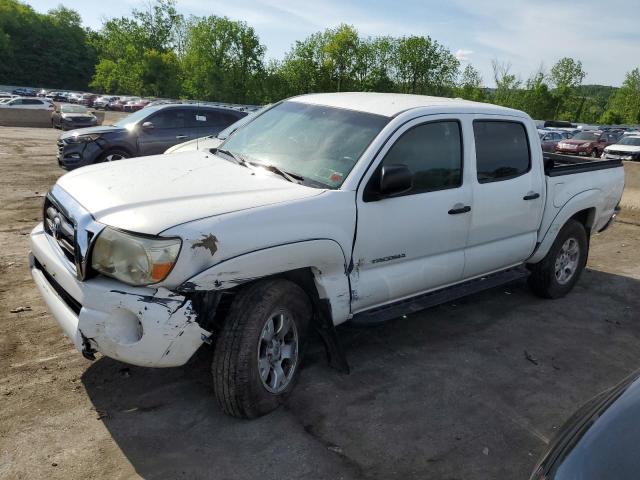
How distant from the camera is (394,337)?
15.0 ft

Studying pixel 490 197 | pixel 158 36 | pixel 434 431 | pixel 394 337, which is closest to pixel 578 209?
pixel 490 197

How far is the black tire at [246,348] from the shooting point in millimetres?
3043

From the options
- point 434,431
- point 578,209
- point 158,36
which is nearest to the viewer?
point 434,431

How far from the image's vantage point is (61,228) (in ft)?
10.8

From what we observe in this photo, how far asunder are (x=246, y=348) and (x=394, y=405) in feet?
3.73

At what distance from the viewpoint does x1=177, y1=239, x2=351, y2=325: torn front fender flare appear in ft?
9.32

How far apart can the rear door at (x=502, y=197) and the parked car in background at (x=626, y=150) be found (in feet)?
72.8

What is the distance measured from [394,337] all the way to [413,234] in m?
1.13

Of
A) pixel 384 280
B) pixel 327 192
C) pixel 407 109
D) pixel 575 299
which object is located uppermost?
pixel 407 109

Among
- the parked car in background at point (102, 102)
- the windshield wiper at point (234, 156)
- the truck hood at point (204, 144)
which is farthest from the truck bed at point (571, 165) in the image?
the parked car in background at point (102, 102)

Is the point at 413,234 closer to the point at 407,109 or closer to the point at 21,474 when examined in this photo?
the point at 407,109

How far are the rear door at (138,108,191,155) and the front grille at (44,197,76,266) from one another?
313 inches

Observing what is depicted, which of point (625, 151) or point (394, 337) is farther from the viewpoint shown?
point (625, 151)

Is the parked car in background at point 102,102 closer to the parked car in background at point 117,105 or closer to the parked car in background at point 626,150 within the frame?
the parked car in background at point 117,105
